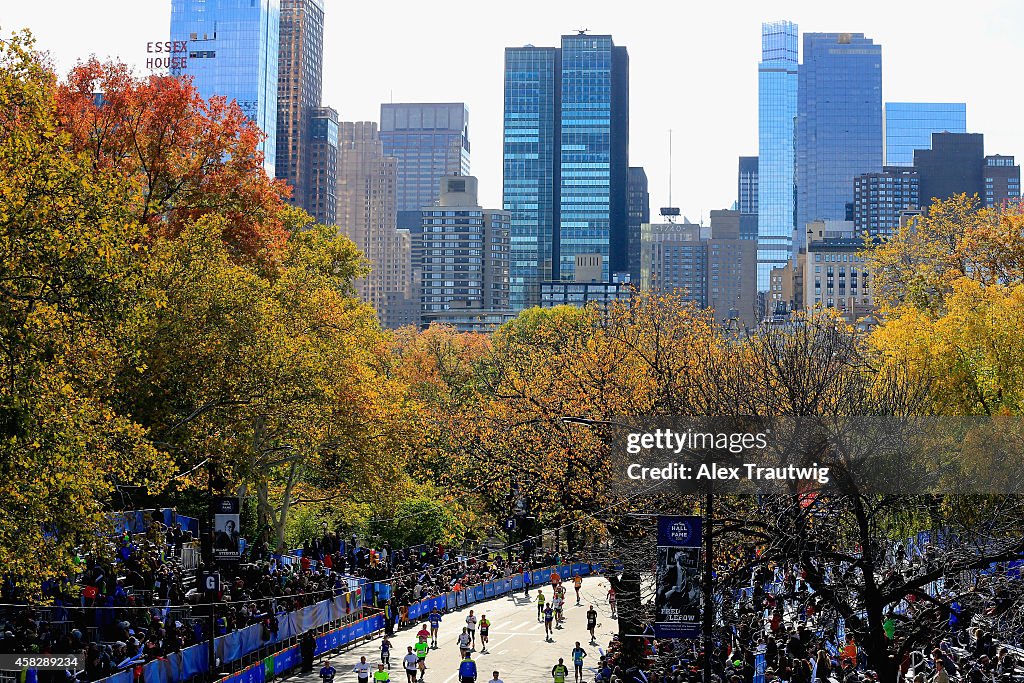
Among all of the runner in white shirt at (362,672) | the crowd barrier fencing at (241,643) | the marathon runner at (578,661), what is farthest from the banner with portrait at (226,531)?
the marathon runner at (578,661)

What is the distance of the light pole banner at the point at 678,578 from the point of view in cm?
2209

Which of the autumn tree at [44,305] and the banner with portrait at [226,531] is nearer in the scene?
the autumn tree at [44,305]

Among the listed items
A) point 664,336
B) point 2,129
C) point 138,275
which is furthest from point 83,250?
point 664,336

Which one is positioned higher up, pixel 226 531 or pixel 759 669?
pixel 226 531

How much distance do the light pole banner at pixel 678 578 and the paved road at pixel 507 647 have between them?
1183 centimetres

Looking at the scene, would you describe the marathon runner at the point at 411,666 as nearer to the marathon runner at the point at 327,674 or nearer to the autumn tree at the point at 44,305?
the marathon runner at the point at 327,674

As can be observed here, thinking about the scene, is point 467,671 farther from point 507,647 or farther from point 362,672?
point 507,647

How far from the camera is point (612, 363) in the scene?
135 ft

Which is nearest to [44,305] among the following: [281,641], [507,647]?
[281,641]

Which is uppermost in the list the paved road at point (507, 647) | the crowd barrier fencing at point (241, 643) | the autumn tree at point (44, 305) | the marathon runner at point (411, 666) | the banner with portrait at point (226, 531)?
the autumn tree at point (44, 305)

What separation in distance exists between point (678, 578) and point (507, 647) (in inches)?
723

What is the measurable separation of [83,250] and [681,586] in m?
12.0

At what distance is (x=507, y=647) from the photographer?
3962 centimetres

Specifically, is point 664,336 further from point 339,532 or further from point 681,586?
point 681,586
